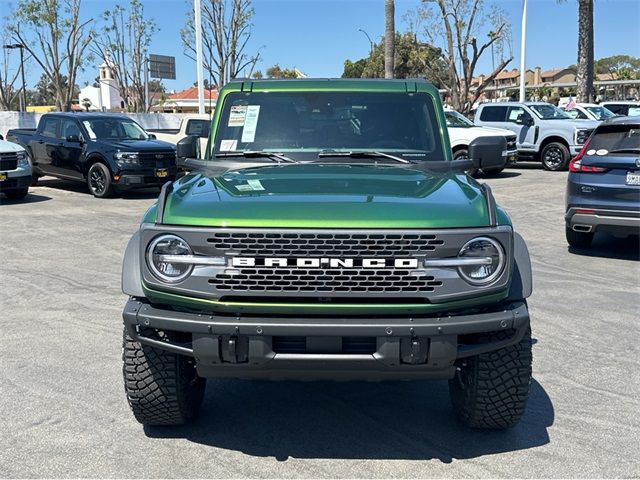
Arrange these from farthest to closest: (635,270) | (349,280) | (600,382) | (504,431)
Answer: (635,270) → (600,382) → (504,431) → (349,280)

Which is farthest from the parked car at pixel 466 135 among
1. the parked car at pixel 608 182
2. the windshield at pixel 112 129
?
the parked car at pixel 608 182

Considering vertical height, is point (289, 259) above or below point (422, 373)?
above

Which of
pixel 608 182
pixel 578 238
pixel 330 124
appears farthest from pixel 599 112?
pixel 330 124

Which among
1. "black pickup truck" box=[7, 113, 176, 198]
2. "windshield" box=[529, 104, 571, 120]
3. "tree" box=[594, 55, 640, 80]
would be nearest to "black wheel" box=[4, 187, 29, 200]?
"black pickup truck" box=[7, 113, 176, 198]

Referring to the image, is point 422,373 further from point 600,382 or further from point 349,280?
point 600,382

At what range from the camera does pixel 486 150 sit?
478 centimetres

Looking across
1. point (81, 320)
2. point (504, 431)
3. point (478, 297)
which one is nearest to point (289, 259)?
point (478, 297)

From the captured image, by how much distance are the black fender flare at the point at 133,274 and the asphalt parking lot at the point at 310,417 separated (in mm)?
894

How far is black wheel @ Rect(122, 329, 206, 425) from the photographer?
3553 millimetres

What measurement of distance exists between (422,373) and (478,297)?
44cm

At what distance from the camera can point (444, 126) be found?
4781mm

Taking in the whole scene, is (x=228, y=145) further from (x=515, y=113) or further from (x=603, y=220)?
(x=515, y=113)

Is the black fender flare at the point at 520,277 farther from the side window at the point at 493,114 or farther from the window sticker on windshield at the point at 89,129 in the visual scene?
the side window at the point at 493,114

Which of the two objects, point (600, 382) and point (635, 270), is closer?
point (600, 382)
